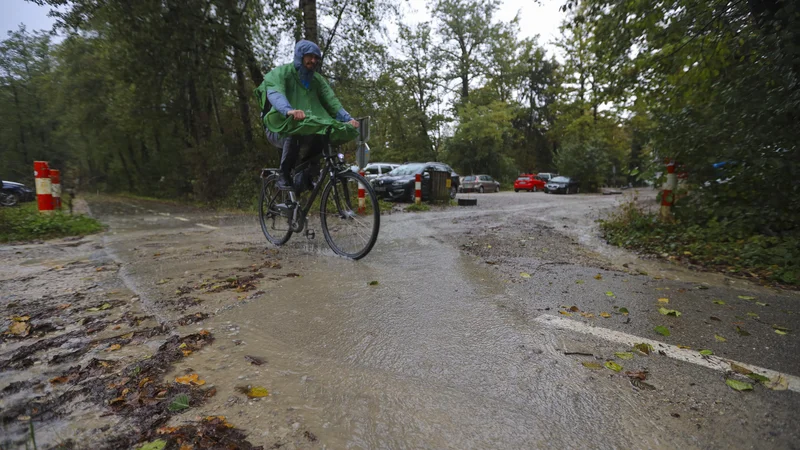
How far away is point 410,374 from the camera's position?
1.81m

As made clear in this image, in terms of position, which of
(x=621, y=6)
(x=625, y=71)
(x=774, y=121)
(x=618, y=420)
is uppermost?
(x=621, y=6)

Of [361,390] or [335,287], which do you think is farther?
[335,287]

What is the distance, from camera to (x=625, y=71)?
7766 mm

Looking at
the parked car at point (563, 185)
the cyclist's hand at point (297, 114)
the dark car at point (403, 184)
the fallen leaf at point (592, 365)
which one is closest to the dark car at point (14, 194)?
the dark car at point (403, 184)

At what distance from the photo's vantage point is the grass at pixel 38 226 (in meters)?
5.87

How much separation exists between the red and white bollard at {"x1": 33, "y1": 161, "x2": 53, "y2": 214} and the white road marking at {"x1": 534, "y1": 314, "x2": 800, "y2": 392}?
27.7 ft

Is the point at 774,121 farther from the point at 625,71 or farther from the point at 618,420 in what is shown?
the point at 618,420

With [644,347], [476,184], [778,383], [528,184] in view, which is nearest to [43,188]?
[644,347]

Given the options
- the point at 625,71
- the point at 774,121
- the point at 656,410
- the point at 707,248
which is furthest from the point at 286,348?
the point at 625,71

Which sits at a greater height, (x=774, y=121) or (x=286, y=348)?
(x=774, y=121)

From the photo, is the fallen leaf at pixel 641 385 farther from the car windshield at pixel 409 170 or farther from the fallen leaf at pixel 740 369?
the car windshield at pixel 409 170

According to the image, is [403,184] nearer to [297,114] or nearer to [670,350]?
[297,114]

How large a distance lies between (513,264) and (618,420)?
2673 mm

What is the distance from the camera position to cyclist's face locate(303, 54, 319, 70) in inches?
167
